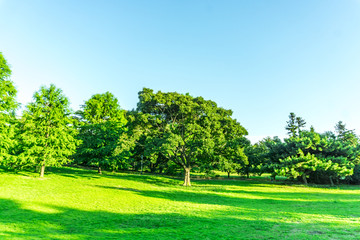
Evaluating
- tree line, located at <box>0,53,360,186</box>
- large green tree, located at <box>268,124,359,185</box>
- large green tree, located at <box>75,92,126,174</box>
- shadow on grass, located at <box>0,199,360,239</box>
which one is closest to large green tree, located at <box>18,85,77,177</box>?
tree line, located at <box>0,53,360,186</box>

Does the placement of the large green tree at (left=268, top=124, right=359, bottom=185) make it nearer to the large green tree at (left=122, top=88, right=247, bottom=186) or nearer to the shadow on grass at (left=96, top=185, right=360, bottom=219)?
the large green tree at (left=122, top=88, right=247, bottom=186)

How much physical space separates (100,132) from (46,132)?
9227 mm

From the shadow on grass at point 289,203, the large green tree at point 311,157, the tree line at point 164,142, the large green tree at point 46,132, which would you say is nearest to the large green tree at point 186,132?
the tree line at point 164,142

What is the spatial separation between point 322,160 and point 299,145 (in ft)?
10.4

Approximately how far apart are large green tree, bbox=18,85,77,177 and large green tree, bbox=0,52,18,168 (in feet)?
4.69

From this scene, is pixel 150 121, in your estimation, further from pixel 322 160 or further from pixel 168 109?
pixel 322 160

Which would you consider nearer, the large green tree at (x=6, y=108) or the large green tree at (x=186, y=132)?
the large green tree at (x=6, y=108)

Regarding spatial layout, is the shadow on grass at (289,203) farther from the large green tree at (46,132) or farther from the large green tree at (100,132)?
the large green tree at (100,132)

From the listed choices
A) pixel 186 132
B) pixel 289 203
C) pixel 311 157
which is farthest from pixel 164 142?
pixel 311 157

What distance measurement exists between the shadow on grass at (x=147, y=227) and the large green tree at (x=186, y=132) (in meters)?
13.0

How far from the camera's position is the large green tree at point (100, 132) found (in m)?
30.9

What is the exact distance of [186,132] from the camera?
24844 mm

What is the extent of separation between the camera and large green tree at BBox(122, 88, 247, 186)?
23.8 meters

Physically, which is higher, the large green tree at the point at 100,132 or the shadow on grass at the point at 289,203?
the large green tree at the point at 100,132
